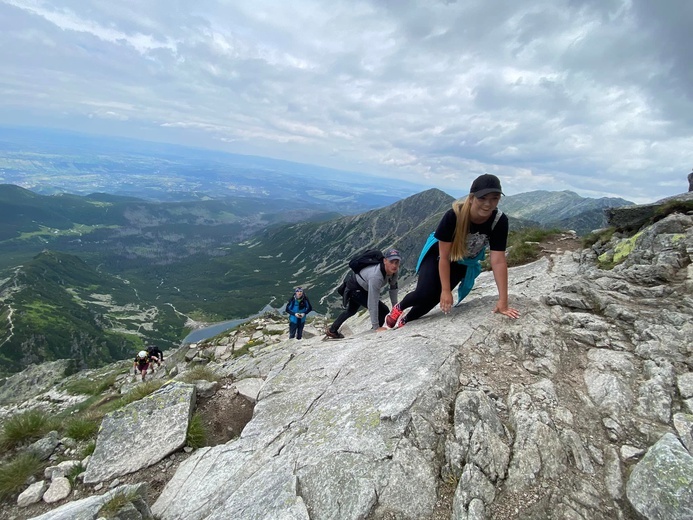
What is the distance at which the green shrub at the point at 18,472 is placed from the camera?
7.18m

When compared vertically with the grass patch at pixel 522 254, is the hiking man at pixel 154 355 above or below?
below

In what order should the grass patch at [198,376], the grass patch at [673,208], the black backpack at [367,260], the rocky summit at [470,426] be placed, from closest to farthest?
the rocky summit at [470,426] < the grass patch at [198,376] < the black backpack at [367,260] < the grass patch at [673,208]

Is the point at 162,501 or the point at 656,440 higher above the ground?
the point at 656,440

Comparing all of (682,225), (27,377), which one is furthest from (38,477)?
(27,377)

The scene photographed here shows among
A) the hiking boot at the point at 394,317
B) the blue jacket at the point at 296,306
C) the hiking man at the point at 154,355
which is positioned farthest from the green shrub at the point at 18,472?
the hiking man at the point at 154,355

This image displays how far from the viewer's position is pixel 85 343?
188 m

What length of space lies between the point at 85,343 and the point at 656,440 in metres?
236

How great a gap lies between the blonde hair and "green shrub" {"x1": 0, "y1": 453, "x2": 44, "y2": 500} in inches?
431

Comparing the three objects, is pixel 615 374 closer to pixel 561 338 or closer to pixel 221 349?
pixel 561 338

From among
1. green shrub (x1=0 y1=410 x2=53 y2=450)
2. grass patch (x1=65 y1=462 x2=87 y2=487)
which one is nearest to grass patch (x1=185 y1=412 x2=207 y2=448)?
grass patch (x1=65 y1=462 x2=87 y2=487)

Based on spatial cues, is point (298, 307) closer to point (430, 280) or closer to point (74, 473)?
point (430, 280)

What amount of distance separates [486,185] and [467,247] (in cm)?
192

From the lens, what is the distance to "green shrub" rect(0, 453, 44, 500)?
718cm

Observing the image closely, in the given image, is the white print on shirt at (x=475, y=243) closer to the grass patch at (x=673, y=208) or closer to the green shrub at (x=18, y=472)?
the green shrub at (x=18, y=472)
